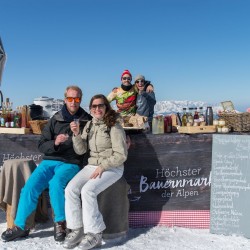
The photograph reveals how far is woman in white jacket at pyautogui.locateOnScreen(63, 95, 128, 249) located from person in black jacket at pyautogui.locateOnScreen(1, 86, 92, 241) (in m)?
0.14

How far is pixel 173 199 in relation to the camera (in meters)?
4.12

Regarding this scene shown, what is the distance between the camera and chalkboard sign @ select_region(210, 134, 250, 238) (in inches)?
147

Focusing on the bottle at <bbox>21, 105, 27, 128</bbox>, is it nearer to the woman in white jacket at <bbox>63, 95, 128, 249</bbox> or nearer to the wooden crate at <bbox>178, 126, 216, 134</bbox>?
the woman in white jacket at <bbox>63, 95, 128, 249</bbox>

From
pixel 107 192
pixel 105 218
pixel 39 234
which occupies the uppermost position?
pixel 107 192

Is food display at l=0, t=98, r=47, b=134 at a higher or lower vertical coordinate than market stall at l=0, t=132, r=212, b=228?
higher

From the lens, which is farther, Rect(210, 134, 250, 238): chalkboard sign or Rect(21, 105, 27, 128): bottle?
Rect(21, 105, 27, 128): bottle

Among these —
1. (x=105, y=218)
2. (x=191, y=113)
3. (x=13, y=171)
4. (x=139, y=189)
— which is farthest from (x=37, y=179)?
(x=191, y=113)

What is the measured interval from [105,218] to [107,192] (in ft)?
1.00

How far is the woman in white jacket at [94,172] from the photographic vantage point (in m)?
3.25

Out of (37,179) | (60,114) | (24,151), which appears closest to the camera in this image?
(37,179)

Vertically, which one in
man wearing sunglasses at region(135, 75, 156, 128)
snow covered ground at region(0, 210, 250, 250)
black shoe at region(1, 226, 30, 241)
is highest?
man wearing sunglasses at region(135, 75, 156, 128)

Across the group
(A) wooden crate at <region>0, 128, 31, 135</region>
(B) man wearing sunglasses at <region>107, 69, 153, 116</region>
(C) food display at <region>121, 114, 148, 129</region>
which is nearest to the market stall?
(C) food display at <region>121, 114, 148, 129</region>

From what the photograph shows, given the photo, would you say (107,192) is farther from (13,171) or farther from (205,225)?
(205,225)

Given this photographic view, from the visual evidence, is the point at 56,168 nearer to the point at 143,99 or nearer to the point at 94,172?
the point at 94,172
